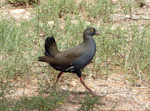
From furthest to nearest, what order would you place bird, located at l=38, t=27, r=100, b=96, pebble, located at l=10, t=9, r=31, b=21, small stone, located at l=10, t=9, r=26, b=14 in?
small stone, located at l=10, t=9, r=26, b=14
pebble, located at l=10, t=9, r=31, b=21
bird, located at l=38, t=27, r=100, b=96

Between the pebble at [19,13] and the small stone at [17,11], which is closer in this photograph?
the pebble at [19,13]

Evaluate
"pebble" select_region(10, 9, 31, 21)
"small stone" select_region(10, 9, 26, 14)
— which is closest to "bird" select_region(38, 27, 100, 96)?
"pebble" select_region(10, 9, 31, 21)

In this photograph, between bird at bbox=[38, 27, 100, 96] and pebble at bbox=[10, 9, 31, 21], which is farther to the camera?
pebble at bbox=[10, 9, 31, 21]

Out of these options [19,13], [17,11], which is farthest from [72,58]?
[17,11]

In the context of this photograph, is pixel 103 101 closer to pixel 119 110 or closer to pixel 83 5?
pixel 119 110

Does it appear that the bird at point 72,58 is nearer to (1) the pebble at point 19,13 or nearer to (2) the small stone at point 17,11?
(1) the pebble at point 19,13

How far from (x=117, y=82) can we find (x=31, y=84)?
179cm

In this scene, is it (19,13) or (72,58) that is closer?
(72,58)

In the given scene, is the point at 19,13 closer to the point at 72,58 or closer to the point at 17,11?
the point at 17,11

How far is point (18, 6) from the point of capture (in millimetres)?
8398

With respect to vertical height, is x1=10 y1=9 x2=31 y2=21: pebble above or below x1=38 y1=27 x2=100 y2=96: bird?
above

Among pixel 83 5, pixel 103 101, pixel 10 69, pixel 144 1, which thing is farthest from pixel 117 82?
pixel 144 1

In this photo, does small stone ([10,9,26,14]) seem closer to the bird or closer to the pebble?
the pebble

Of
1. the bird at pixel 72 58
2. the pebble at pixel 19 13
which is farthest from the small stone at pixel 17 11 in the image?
the bird at pixel 72 58
